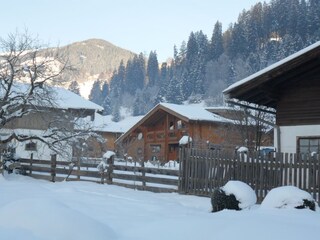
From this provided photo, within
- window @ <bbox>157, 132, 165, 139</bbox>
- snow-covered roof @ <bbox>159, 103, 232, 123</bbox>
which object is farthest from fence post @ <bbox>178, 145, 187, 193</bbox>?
window @ <bbox>157, 132, 165, 139</bbox>

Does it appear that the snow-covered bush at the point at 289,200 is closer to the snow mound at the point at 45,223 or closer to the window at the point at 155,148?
the snow mound at the point at 45,223

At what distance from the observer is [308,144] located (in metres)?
15.2

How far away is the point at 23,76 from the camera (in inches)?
935

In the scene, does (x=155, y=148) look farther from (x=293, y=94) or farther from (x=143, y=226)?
(x=143, y=226)

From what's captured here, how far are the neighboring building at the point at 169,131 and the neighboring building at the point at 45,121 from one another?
6.63m

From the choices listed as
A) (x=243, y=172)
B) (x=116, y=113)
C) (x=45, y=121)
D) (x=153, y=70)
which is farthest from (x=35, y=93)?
(x=153, y=70)

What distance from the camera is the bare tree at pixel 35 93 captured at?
72.3 ft

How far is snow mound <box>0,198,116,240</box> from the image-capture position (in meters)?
6.00

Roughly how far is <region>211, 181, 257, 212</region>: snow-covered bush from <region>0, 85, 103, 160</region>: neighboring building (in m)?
15.2

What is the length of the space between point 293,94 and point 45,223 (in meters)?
11.8

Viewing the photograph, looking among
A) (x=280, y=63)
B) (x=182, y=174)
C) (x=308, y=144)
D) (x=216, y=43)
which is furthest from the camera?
(x=216, y=43)

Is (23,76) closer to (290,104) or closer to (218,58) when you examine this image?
(290,104)

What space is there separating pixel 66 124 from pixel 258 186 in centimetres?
1332

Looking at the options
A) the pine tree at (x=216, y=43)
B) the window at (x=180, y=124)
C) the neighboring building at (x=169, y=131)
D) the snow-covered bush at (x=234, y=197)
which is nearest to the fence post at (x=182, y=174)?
the snow-covered bush at (x=234, y=197)
